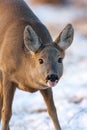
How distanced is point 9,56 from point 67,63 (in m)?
7.15

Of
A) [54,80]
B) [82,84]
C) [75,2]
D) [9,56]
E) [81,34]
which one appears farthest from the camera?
[75,2]

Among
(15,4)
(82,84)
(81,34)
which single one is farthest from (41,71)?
(81,34)

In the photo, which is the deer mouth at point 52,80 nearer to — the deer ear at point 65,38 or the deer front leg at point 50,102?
the deer ear at point 65,38

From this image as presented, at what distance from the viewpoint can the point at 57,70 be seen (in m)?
6.50

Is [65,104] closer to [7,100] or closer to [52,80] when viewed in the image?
[7,100]

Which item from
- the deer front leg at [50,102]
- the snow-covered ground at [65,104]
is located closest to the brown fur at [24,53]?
→ the deer front leg at [50,102]

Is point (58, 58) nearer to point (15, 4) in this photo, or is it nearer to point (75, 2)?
point (15, 4)

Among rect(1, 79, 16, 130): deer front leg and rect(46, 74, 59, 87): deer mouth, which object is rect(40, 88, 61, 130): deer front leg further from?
rect(46, 74, 59, 87): deer mouth

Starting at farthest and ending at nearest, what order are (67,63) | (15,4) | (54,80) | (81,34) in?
1. (81,34)
2. (67,63)
3. (15,4)
4. (54,80)

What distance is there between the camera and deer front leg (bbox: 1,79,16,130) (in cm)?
735

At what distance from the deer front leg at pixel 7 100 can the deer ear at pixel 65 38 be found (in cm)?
84

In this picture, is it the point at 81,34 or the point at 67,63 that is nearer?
the point at 67,63

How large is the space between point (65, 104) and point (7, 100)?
277 centimetres

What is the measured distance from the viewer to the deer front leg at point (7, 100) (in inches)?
289
